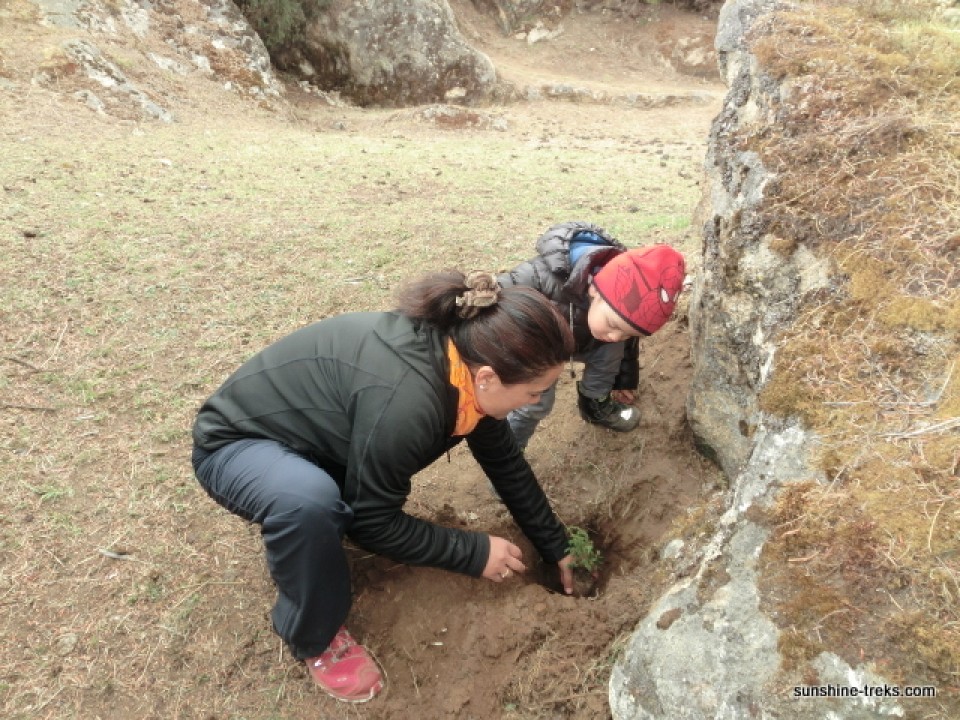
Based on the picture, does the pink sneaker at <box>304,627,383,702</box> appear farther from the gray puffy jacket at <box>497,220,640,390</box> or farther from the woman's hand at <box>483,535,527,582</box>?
the gray puffy jacket at <box>497,220,640,390</box>

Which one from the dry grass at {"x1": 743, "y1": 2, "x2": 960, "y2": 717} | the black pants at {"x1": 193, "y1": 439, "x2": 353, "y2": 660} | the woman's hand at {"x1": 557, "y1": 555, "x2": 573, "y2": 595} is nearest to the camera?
the dry grass at {"x1": 743, "y1": 2, "x2": 960, "y2": 717}

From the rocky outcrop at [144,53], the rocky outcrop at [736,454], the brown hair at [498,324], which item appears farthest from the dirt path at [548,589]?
the rocky outcrop at [144,53]

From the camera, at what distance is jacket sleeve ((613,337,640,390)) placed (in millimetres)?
3818

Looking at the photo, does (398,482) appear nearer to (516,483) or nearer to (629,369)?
(516,483)

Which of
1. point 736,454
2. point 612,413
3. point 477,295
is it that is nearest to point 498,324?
point 477,295

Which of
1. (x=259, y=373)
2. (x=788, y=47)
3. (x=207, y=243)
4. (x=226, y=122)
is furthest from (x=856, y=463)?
(x=226, y=122)

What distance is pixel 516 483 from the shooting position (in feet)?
9.07

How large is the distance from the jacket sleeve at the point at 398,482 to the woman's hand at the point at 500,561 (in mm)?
34

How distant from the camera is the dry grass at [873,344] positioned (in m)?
1.62

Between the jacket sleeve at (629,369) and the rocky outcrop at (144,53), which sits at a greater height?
the jacket sleeve at (629,369)

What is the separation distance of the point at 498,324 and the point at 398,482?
2.13ft

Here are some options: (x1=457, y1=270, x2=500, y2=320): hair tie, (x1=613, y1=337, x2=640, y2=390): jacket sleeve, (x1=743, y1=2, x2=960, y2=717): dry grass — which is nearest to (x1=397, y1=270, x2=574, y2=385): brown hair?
(x1=457, y1=270, x2=500, y2=320): hair tie

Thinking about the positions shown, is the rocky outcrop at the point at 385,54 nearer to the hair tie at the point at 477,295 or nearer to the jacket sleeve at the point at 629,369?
the jacket sleeve at the point at 629,369

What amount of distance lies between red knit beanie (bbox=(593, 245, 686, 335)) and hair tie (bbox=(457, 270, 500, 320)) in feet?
3.44
